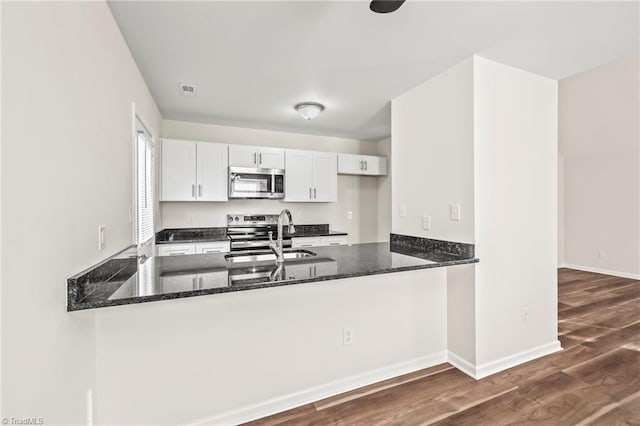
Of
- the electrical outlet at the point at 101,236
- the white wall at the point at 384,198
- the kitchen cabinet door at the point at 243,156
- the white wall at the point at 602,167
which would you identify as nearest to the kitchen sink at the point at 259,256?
the electrical outlet at the point at 101,236

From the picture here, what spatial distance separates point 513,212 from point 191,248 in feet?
11.2

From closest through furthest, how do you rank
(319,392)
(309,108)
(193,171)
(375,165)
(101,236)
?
(101,236), (319,392), (309,108), (193,171), (375,165)

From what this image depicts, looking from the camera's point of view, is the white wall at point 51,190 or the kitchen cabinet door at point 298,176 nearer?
the white wall at point 51,190

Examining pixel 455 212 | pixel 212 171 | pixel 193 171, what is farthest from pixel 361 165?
pixel 455 212

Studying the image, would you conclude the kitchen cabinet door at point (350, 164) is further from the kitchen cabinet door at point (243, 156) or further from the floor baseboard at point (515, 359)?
the floor baseboard at point (515, 359)

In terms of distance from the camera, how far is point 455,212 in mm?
2418

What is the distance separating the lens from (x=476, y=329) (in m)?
2.31

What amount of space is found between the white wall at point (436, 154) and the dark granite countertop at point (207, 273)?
1.24 feet

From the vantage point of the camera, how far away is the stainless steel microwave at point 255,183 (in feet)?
13.5

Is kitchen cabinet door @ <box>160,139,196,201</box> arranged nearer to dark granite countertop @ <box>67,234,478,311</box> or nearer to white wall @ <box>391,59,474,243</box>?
dark granite countertop @ <box>67,234,478,311</box>

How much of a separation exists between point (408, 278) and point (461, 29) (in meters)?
1.78

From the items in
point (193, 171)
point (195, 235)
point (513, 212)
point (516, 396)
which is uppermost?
point (193, 171)

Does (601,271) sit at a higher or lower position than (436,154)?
lower

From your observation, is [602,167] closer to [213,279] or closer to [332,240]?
[332,240]
